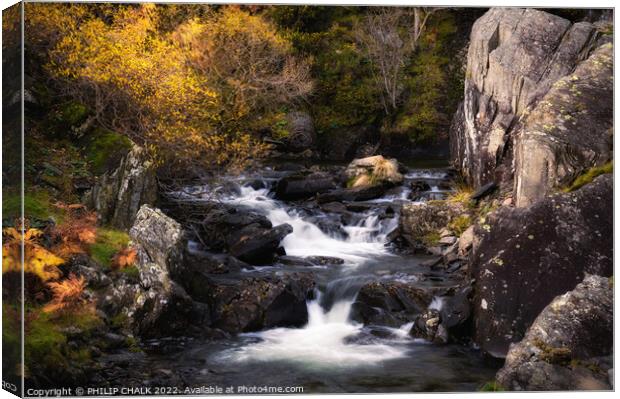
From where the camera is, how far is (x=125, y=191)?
9.88m

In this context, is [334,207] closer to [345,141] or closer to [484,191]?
[345,141]

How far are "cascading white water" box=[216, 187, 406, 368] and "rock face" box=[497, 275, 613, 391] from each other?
1563 millimetres

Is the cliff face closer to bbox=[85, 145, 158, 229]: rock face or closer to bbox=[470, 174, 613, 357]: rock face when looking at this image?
bbox=[470, 174, 613, 357]: rock face

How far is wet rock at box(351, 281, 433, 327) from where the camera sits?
970 cm

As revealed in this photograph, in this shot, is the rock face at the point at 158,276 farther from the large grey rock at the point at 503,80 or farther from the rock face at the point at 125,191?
the large grey rock at the point at 503,80

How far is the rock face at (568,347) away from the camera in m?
7.54

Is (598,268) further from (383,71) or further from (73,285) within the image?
(73,285)

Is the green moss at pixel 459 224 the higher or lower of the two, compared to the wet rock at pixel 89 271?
higher

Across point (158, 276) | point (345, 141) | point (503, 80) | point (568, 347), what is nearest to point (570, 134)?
point (568, 347)

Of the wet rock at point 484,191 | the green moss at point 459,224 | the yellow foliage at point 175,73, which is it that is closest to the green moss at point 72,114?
the yellow foliage at point 175,73

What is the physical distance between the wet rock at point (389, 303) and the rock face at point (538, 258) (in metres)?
1.04

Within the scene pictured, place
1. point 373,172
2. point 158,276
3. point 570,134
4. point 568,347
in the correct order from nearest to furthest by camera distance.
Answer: point 568,347 < point 158,276 < point 570,134 < point 373,172

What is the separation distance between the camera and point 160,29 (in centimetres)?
1004

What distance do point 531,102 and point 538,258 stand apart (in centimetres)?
437
